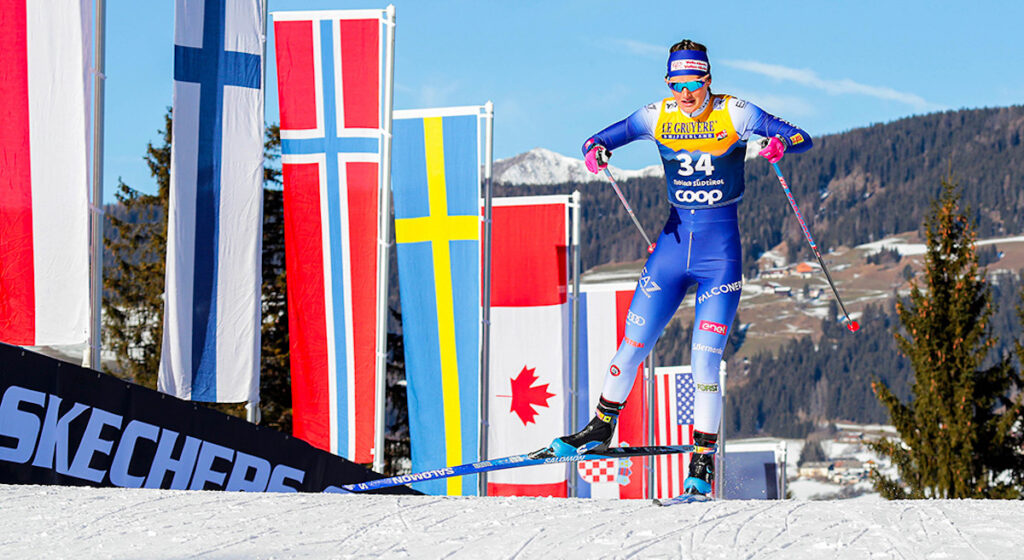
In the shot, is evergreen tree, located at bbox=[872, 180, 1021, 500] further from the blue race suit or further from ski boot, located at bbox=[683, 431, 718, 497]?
the blue race suit

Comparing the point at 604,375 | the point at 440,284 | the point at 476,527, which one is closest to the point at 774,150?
the point at 476,527

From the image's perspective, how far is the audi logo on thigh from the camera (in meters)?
7.03

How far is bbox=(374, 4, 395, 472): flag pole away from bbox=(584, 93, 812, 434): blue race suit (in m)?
5.20

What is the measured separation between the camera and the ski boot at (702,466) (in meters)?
7.05

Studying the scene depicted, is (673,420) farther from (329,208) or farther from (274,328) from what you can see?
(274,328)

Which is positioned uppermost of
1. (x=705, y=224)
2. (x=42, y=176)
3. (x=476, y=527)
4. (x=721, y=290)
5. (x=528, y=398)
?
(x=42, y=176)

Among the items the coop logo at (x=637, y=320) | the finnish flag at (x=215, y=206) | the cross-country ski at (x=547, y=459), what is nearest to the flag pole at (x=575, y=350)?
the finnish flag at (x=215, y=206)

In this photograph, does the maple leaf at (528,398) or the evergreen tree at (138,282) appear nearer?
the maple leaf at (528,398)

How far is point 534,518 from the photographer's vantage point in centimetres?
592

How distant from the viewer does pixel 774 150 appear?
270 inches

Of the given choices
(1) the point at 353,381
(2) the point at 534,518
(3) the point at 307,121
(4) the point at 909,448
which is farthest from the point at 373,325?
(4) the point at 909,448

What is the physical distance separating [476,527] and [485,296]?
7.82m

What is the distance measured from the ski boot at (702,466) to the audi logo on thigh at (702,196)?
1.39m

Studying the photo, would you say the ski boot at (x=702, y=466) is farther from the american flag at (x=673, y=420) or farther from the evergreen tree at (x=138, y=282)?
the evergreen tree at (x=138, y=282)
